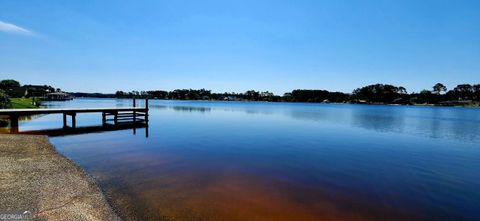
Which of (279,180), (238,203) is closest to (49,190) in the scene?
(238,203)

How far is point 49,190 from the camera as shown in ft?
26.8

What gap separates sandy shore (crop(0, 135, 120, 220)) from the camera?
22.2 feet

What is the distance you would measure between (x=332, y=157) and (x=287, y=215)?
9853 mm

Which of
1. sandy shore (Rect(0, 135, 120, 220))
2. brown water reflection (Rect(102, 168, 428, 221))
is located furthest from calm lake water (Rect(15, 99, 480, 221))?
sandy shore (Rect(0, 135, 120, 220))

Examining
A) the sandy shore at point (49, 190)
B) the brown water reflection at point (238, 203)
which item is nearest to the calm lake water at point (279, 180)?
the brown water reflection at point (238, 203)

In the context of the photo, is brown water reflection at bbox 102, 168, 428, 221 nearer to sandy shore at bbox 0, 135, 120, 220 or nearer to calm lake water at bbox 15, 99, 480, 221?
calm lake water at bbox 15, 99, 480, 221

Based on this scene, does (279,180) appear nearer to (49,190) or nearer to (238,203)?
(238,203)

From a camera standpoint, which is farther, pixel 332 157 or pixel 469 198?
pixel 332 157

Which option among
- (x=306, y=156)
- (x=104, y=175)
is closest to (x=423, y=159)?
(x=306, y=156)

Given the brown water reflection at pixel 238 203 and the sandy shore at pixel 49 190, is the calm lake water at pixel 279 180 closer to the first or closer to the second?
the brown water reflection at pixel 238 203

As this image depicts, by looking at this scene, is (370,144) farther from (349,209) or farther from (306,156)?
(349,209)

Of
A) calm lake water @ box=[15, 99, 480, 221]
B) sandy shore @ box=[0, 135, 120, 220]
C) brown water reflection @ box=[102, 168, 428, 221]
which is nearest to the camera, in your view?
sandy shore @ box=[0, 135, 120, 220]

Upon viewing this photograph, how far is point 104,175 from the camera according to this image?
37.2 ft

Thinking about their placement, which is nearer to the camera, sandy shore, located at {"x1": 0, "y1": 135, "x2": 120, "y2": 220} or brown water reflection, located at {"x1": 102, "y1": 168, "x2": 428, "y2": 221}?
sandy shore, located at {"x1": 0, "y1": 135, "x2": 120, "y2": 220}
